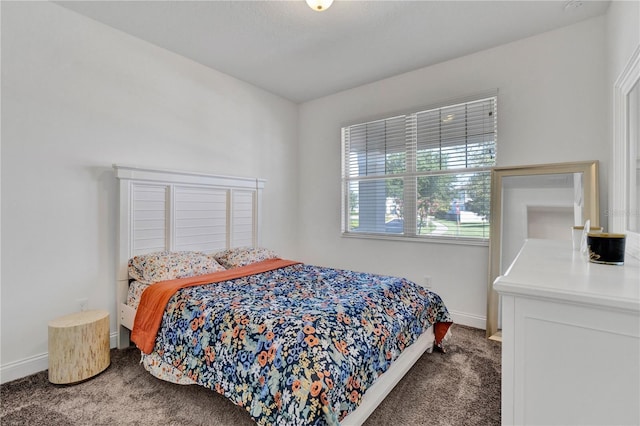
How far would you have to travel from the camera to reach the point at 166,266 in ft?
8.29

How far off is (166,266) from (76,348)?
0.77 metres

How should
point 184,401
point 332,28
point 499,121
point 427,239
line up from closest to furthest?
point 184,401, point 332,28, point 499,121, point 427,239

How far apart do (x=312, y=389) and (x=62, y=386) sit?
1.92 meters

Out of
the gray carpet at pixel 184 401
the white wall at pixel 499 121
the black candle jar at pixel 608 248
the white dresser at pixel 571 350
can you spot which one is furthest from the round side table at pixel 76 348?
the black candle jar at pixel 608 248

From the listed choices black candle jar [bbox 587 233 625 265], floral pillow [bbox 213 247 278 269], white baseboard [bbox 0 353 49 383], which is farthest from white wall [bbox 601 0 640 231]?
white baseboard [bbox 0 353 49 383]

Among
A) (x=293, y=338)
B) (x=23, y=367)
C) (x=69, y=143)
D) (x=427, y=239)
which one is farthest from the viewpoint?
(x=427, y=239)

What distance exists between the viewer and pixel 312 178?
436 cm

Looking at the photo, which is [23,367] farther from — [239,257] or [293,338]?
[293,338]

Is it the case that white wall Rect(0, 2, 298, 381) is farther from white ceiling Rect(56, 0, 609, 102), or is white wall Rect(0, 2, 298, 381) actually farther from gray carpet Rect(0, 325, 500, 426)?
gray carpet Rect(0, 325, 500, 426)

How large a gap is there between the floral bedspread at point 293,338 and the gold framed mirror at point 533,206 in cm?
92

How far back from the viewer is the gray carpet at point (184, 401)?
174cm

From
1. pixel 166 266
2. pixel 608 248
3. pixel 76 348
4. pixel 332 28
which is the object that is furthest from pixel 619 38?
pixel 76 348

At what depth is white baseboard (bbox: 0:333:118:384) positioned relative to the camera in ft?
6.98

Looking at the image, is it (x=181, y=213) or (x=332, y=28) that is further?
(x=181, y=213)
